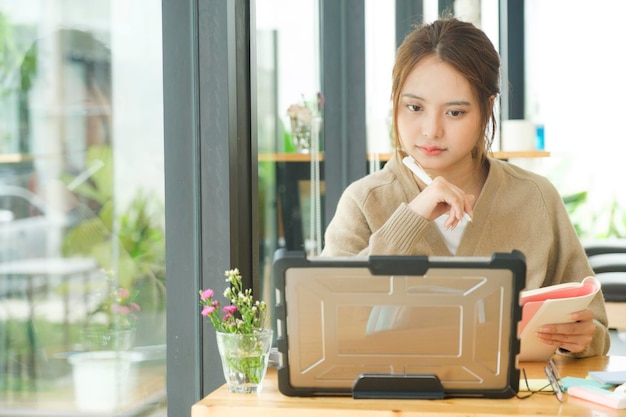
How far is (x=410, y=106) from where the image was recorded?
2.22 meters

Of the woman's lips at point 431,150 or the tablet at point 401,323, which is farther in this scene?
the woman's lips at point 431,150

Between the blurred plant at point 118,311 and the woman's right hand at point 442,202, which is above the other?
the woman's right hand at point 442,202

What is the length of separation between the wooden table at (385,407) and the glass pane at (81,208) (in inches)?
12.4

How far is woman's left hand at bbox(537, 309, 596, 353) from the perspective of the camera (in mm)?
1778

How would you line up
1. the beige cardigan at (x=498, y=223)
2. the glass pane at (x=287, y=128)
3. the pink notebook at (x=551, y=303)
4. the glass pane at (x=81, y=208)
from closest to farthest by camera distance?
the glass pane at (x=81, y=208) → the pink notebook at (x=551, y=303) → the beige cardigan at (x=498, y=223) → the glass pane at (x=287, y=128)

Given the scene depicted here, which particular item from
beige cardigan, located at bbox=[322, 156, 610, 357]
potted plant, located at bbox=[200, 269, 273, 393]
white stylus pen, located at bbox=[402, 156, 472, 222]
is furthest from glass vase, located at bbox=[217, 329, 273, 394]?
white stylus pen, located at bbox=[402, 156, 472, 222]

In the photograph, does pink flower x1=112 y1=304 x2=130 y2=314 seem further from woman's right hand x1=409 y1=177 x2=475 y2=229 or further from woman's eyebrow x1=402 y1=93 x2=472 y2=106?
woman's eyebrow x1=402 y1=93 x2=472 y2=106

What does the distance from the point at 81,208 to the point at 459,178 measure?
3.29 feet

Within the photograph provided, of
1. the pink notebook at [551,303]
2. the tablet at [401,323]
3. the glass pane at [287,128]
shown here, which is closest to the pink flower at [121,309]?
the tablet at [401,323]

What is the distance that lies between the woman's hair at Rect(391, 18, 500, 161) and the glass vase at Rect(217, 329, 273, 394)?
0.89 metres

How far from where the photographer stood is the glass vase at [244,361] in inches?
60.7

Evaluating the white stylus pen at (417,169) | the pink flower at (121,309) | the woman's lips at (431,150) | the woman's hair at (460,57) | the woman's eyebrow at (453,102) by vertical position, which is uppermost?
the woman's hair at (460,57)

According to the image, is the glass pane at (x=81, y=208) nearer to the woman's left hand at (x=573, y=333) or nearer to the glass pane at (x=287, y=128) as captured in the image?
the woman's left hand at (x=573, y=333)

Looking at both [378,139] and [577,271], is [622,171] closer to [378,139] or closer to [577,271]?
[378,139]
